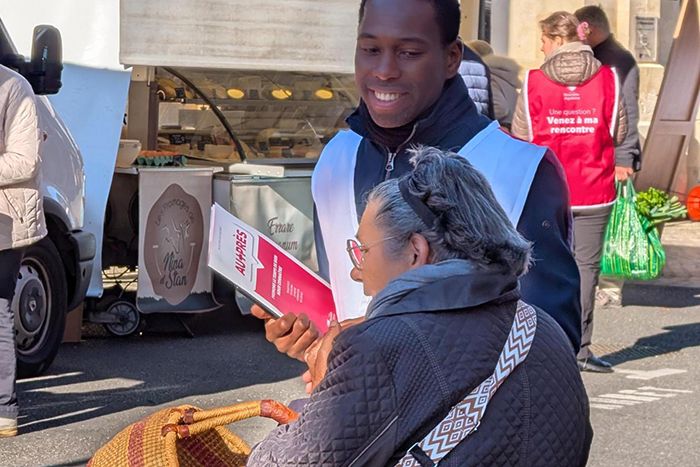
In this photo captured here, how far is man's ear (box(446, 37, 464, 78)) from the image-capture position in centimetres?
291

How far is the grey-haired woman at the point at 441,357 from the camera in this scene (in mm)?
2176

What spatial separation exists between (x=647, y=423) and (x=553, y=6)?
9831mm

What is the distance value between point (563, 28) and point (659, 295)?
402 centimetres

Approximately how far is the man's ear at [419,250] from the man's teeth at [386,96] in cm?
53

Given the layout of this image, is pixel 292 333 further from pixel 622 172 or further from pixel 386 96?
pixel 622 172

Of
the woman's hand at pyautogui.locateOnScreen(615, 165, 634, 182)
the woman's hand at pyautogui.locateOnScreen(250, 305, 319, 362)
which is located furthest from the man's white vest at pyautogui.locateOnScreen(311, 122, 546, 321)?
→ the woman's hand at pyautogui.locateOnScreen(615, 165, 634, 182)

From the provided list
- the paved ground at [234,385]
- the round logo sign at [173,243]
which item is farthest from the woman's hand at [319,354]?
the round logo sign at [173,243]

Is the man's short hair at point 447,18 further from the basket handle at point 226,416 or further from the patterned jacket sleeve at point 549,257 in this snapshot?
the basket handle at point 226,416

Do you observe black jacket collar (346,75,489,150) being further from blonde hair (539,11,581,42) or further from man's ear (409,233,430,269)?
blonde hair (539,11,581,42)

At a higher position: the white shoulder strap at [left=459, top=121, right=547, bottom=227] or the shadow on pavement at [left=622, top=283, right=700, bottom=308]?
the white shoulder strap at [left=459, top=121, right=547, bottom=227]

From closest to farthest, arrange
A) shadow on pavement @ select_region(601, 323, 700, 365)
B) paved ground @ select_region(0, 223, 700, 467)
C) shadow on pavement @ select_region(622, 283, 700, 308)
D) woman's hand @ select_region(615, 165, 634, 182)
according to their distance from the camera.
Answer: paved ground @ select_region(0, 223, 700, 467) < shadow on pavement @ select_region(601, 323, 700, 365) < woman's hand @ select_region(615, 165, 634, 182) < shadow on pavement @ select_region(622, 283, 700, 308)

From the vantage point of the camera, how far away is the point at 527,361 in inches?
91.5

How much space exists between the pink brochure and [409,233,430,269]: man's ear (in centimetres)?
33

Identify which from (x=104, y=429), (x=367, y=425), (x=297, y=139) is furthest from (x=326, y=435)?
(x=297, y=139)
